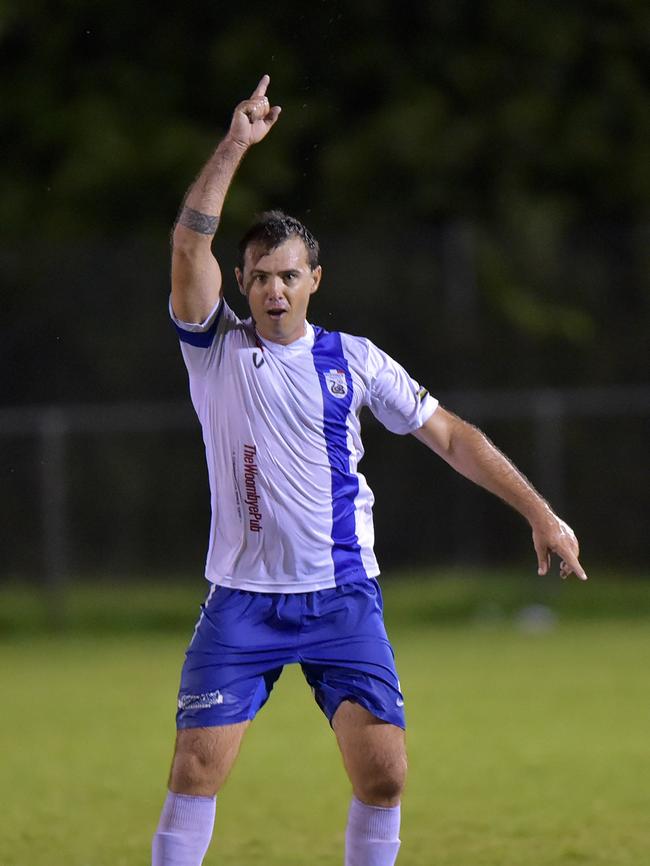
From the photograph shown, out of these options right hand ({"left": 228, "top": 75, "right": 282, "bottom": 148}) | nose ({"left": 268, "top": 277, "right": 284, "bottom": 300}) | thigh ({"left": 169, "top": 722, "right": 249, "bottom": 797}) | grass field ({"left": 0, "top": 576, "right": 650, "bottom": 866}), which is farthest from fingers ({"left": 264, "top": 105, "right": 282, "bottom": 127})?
grass field ({"left": 0, "top": 576, "right": 650, "bottom": 866})

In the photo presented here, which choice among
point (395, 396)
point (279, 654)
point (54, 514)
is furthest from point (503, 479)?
point (54, 514)

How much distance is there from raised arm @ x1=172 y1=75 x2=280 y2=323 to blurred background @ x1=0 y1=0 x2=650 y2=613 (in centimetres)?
1151

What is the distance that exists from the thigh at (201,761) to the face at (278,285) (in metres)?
1.29

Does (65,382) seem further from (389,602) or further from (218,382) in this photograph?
(218,382)

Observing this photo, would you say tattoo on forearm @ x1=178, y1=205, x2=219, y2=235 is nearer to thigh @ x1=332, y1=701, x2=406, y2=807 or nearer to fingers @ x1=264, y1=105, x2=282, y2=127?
fingers @ x1=264, y1=105, x2=282, y2=127

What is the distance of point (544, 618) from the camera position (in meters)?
16.5

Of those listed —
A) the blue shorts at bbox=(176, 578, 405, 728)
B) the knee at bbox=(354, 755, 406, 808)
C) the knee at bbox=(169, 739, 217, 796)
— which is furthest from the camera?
the knee at bbox=(354, 755, 406, 808)

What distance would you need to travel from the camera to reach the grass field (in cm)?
736

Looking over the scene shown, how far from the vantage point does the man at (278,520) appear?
546 centimetres

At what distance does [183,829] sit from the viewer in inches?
210

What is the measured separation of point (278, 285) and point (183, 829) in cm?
173

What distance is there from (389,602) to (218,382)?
11749 millimetres

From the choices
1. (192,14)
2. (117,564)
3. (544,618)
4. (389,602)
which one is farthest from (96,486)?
(192,14)

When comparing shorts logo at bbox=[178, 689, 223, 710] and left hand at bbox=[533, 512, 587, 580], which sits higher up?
left hand at bbox=[533, 512, 587, 580]
